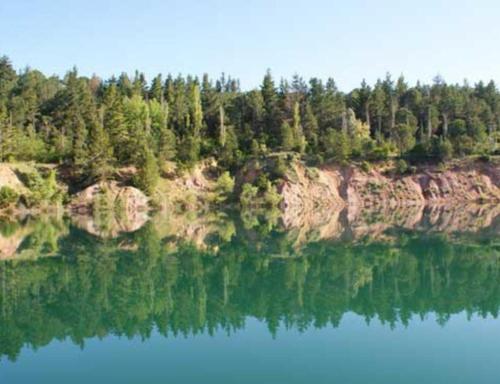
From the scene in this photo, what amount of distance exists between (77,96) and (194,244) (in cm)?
5770

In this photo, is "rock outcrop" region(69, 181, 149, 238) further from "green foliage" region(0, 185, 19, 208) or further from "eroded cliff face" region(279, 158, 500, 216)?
"eroded cliff face" region(279, 158, 500, 216)

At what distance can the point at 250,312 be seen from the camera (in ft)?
77.6

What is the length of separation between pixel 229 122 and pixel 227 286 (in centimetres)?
7075

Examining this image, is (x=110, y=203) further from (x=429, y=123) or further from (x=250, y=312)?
(x=429, y=123)

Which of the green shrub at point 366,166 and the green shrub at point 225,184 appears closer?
the green shrub at point 225,184

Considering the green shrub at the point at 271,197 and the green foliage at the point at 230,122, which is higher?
the green foliage at the point at 230,122

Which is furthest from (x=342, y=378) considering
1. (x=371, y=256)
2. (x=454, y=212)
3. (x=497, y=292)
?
(x=454, y=212)

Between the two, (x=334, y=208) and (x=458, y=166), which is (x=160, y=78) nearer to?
(x=334, y=208)

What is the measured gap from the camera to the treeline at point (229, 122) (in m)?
79.4

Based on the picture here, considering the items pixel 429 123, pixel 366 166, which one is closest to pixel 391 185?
pixel 366 166

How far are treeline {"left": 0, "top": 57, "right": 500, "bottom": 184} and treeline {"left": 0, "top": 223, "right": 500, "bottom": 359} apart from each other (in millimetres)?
35670

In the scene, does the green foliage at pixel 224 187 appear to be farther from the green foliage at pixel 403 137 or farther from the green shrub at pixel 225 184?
the green foliage at pixel 403 137

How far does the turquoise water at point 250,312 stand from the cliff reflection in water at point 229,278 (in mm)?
106

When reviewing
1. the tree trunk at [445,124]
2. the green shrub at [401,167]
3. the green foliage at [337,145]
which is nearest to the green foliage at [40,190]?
the green foliage at [337,145]
